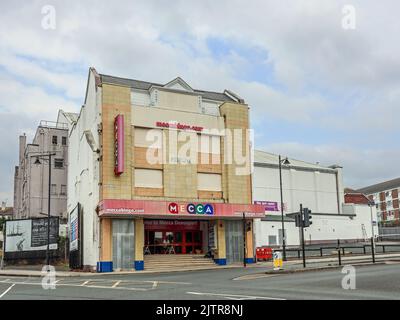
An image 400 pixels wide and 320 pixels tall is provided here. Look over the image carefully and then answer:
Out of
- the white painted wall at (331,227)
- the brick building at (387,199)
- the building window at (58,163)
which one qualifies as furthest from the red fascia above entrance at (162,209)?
the brick building at (387,199)

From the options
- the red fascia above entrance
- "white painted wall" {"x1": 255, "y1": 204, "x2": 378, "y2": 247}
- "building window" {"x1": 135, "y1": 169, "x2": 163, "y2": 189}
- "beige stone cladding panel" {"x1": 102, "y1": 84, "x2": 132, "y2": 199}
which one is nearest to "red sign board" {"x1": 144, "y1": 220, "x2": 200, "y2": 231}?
the red fascia above entrance

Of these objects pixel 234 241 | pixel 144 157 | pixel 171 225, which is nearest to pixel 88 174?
pixel 144 157

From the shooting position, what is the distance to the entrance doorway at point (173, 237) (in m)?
37.1

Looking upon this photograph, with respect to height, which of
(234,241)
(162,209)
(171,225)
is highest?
(162,209)

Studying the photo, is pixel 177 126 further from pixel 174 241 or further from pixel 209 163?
pixel 174 241

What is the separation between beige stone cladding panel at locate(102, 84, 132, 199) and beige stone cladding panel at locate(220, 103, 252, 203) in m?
7.64

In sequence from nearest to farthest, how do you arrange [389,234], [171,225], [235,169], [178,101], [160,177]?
[160,177] → [178,101] → [171,225] → [235,169] → [389,234]

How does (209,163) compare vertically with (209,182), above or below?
above

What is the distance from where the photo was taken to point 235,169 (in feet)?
125

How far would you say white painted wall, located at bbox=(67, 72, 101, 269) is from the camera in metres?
34.3

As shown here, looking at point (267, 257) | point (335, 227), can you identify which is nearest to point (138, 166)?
point (267, 257)

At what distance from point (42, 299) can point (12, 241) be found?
98.9ft

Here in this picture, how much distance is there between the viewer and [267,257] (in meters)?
38.9

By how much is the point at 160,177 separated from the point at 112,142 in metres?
4.29
